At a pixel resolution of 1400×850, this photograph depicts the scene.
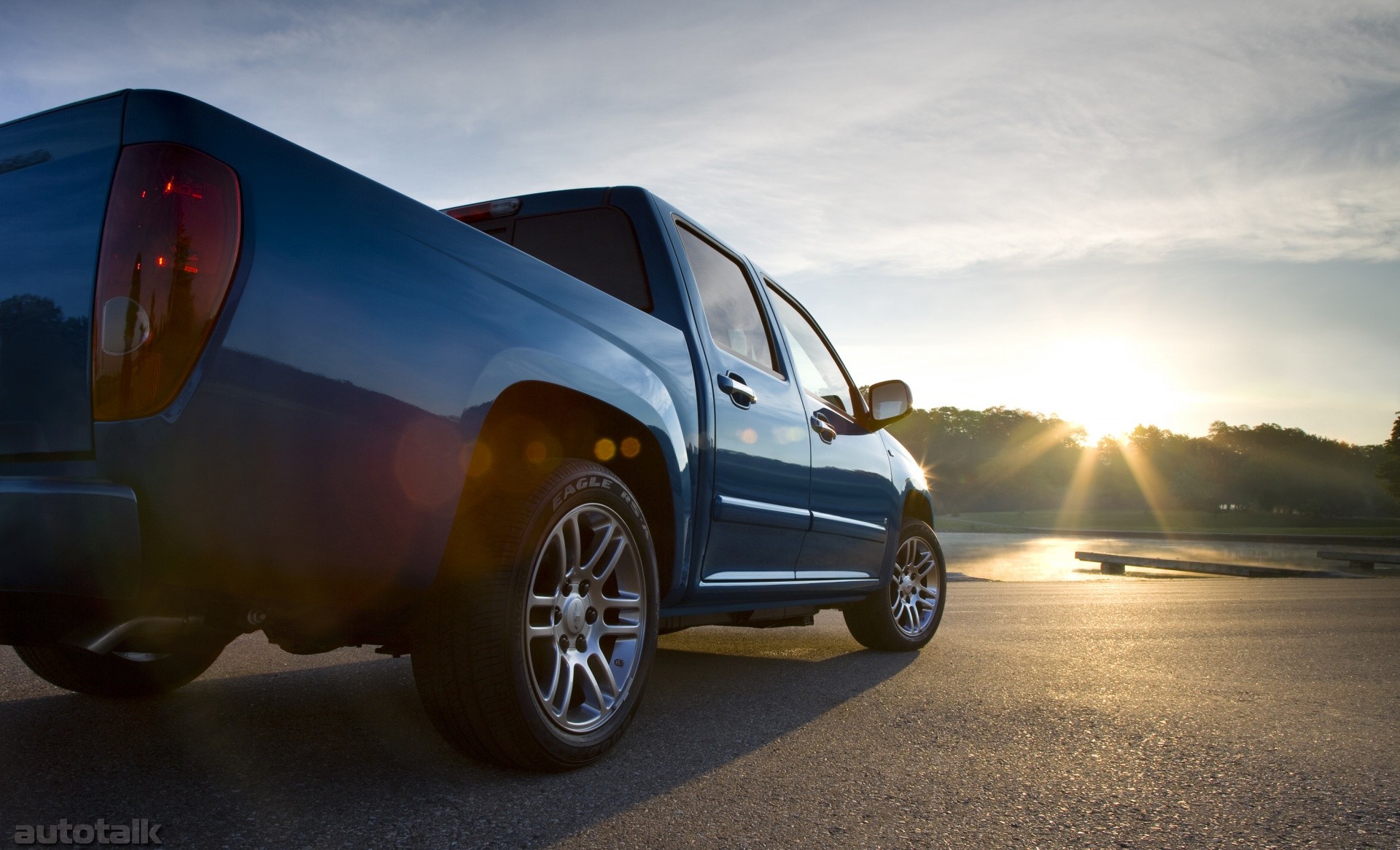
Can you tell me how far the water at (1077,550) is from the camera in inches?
766

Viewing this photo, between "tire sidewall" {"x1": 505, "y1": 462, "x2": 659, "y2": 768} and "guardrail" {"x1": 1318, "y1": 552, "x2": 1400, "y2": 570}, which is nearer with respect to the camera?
"tire sidewall" {"x1": 505, "y1": 462, "x2": 659, "y2": 768}

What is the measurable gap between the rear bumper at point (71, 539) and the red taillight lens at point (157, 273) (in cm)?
16

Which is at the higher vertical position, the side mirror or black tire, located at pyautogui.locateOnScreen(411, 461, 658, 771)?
the side mirror

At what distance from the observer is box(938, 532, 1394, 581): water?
1947 centimetres

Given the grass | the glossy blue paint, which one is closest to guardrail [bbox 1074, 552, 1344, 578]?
the glossy blue paint

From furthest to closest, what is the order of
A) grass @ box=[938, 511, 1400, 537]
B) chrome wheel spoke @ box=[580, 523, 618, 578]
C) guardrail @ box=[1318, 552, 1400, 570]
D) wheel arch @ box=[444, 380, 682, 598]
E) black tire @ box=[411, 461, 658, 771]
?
1. grass @ box=[938, 511, 1400, 537]
2. guardrail @ box=[1318, 552, 1400, 570]
3. chrome wheel spoke @ box=[580, 523, 618, 578]
4. wheel arch @ box=[444, 380, 682, 598]
5. black tire @ box=[411, 461, 658, 771]

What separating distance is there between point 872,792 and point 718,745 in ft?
2.12

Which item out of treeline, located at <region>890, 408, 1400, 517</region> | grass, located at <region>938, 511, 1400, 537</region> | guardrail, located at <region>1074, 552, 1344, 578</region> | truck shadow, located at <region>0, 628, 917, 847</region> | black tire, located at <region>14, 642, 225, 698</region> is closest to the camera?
truck shadow, located at <region>0, 628, 917, 847</region>

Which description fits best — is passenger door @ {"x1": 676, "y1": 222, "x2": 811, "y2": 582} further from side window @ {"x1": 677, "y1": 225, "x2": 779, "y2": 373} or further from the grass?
the grass

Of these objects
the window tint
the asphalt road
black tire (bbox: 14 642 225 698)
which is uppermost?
the window tint

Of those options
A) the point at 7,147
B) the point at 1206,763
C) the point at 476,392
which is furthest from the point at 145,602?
the point at 1206,763

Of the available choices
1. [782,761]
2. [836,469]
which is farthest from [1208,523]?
[782,761]

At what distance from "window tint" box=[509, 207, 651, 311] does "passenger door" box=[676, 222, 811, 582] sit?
233mm

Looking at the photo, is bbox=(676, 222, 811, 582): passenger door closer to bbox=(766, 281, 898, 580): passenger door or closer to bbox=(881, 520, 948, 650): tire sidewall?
bbox=(766, 281, 898, 580): passenger door
